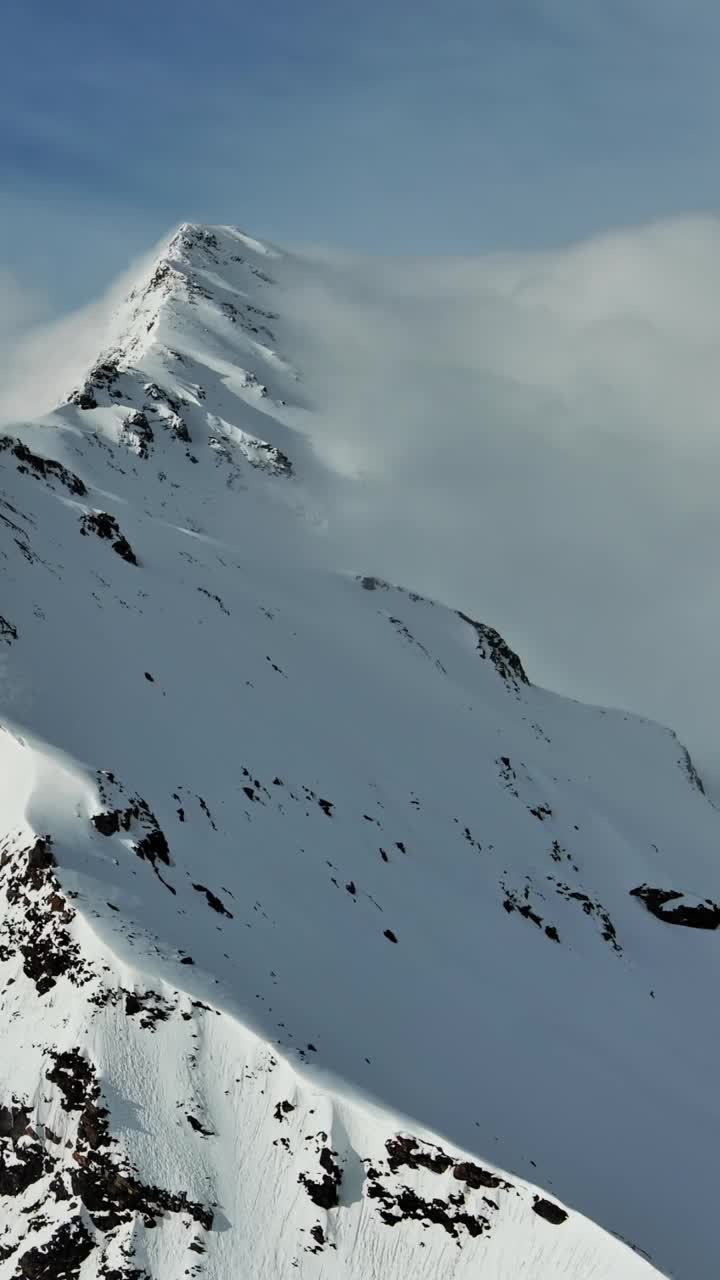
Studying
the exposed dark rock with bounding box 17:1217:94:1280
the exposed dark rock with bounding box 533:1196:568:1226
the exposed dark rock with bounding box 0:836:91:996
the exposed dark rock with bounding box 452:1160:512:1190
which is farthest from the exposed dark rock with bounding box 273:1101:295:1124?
the exposed dark rock with bounding box 533:1196:568:1226

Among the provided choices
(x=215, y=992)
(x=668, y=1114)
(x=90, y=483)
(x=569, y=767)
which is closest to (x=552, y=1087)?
(x=668, y=1114)

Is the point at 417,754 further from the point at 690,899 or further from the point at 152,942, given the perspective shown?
the point at 152,942

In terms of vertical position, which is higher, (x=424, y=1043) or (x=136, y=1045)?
(x=424, y=1043)

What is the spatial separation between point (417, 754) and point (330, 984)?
74.6 feet

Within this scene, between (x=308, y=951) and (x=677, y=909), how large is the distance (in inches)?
1045

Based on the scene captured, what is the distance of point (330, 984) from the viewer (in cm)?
2869

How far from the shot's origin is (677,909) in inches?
1938

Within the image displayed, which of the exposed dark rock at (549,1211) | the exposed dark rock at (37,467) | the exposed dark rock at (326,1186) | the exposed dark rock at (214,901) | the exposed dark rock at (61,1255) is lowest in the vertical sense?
the exposed dark rock at (61,1255)

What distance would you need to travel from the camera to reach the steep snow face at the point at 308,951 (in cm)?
2128

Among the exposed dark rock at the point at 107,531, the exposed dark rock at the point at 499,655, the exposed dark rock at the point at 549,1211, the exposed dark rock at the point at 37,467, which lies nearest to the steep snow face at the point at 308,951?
the exposed dark rock at the point at 549,1211

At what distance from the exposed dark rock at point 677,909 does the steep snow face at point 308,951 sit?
0.41ft

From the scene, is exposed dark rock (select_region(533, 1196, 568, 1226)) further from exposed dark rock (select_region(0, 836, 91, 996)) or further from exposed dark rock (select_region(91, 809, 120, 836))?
exposed dark rock (select_region(91, 809, 120, 836))

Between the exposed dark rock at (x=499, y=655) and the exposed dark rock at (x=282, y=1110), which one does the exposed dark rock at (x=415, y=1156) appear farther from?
the exposed dark rock at (x=499, y=655)

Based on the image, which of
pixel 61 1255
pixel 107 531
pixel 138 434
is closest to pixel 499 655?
pixel 107 531
